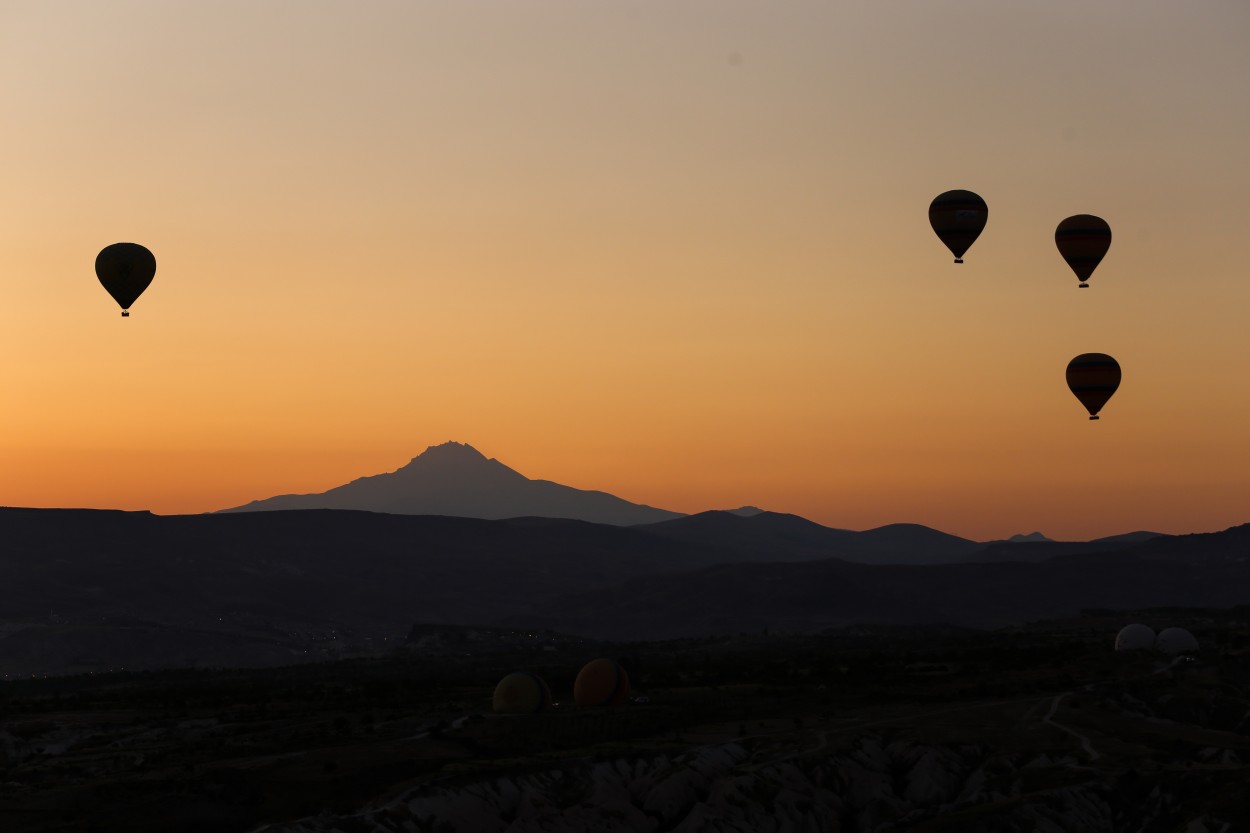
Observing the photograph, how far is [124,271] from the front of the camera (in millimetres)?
90250

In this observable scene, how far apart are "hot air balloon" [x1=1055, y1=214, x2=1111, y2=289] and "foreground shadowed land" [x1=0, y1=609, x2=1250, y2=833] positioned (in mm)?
21468

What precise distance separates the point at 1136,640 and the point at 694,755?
51.8 m

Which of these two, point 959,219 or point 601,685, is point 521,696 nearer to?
point 601,685

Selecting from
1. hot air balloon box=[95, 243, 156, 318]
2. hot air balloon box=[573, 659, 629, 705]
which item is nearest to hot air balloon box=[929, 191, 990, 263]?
hot air balloon box=[573, 659, 629, 705]

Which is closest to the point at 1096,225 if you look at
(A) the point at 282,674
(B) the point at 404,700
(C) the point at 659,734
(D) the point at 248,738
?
(C) the point at 659,734

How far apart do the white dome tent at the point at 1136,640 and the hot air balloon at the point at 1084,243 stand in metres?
26.6

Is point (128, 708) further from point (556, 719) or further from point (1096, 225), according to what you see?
point (1096, 225)

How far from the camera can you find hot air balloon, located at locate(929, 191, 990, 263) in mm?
90625

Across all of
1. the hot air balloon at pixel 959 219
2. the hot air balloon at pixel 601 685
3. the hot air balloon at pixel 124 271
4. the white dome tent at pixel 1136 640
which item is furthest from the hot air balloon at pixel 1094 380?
the hot air balloon at pixel 124 271

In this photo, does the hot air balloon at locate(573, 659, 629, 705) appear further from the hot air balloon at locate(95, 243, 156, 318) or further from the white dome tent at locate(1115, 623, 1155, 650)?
the white dome tent at locate(1115, 623, 1155, 650)

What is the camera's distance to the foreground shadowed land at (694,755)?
5744 centimetres

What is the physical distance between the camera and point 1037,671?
92.1 metres

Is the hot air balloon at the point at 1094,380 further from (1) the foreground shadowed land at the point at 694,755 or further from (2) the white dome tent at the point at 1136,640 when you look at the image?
(2) the white dome tent at the point at 1136,640

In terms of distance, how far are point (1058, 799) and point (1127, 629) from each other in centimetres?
5449
